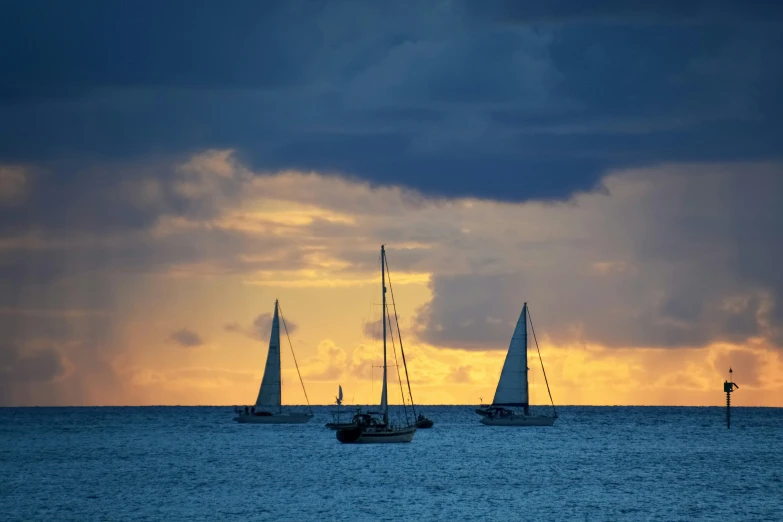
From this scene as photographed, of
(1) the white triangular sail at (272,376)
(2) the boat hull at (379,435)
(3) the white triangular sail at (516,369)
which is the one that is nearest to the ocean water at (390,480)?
(2) the boat hull at (379,435)

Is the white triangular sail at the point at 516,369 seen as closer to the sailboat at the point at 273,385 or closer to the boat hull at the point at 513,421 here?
the boat hull at the point at 513,421

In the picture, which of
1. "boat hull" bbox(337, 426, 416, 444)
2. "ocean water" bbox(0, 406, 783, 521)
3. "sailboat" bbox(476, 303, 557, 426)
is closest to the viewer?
"ocean water" bbox(0, 406, 783, 521)

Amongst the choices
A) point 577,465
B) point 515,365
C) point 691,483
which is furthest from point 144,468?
point 515,365

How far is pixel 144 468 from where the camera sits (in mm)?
120750

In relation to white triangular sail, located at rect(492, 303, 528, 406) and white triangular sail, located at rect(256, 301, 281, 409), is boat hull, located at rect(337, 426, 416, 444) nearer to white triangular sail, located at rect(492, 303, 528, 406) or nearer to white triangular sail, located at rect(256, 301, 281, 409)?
white triangular sail, located at rect(492, 303, 528, 406)

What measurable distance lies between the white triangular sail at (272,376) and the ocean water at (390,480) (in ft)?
69.1

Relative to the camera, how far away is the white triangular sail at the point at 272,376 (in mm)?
189750

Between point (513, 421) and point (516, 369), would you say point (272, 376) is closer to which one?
point (516, 369)

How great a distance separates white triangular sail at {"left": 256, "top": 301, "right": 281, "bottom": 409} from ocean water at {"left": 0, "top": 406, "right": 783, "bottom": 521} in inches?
829

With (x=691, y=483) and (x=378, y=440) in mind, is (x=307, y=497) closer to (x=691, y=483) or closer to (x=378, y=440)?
(x=691, y=483)

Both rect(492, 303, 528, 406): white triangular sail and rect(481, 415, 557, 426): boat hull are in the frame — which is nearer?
rect(492, 303, 528, 406): white triangular sail

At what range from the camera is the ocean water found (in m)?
85.2

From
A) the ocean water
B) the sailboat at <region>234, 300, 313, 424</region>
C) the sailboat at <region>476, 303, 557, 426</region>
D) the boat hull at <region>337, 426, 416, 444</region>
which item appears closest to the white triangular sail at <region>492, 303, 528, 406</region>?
the sailboat at <region>476, 303, 557, 426</region>

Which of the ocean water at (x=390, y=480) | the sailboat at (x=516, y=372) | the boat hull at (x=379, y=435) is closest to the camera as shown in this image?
the ocean water at (x=390, y=480)
